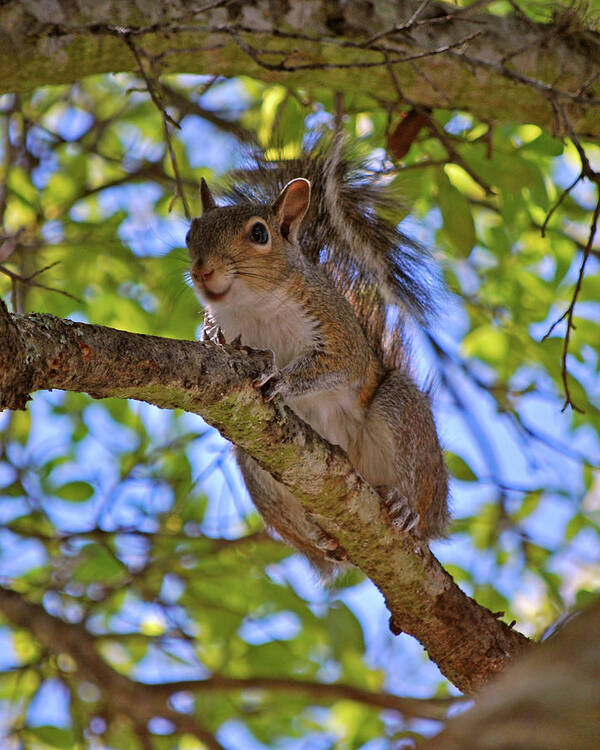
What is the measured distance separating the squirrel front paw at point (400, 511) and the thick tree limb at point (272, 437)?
0.09m

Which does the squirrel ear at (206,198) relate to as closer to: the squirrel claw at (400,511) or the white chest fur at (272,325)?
the white chest fur at (272,325)

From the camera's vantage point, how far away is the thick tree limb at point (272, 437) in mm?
1373

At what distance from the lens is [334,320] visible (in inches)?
95.0

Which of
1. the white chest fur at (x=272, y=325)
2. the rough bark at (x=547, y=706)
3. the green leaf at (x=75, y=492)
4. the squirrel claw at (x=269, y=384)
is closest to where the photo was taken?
the rough bark at (x=547, y=706)

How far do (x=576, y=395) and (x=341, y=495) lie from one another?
0.82 meters

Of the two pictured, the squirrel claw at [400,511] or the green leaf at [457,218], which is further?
the green leaf at [457,218]

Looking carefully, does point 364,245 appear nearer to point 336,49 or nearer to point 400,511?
point 336,49

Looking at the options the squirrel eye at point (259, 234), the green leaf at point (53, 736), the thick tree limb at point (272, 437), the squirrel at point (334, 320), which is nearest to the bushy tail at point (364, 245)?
the squirrel at point (334, 320)

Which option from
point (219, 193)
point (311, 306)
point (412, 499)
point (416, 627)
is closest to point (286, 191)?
point (311, 306)

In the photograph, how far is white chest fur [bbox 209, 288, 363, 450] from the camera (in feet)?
7.77

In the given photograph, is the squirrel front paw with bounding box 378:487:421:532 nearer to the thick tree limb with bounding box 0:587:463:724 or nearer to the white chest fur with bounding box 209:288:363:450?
the white chest fur with bounding box 209:288:363:450

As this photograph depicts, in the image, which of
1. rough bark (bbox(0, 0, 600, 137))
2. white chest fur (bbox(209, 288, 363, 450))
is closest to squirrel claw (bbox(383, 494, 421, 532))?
white chest fur (bbox(209, 288, 363, 450))

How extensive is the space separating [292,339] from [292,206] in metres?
0.40

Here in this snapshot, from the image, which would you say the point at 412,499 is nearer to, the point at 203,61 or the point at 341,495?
the point at 341,495
